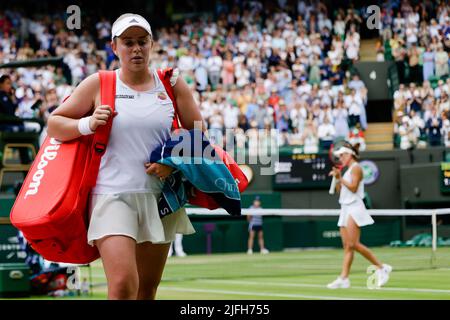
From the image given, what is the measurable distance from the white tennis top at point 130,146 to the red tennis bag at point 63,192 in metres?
0.05

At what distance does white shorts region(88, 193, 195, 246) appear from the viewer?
18.2 feet

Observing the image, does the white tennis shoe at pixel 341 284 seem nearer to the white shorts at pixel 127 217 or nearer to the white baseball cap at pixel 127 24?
the white shorts at pixel 127 217

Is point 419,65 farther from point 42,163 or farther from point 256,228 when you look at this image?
point 42,163

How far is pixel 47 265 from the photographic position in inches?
498

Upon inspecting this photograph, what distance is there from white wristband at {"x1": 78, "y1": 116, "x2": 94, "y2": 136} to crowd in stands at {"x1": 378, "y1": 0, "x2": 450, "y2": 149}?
18.3 metres

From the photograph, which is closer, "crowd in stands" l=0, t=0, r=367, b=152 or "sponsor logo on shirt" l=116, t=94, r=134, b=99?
"sponsor logo on shirt" l=116, t=94, r=134, b=99

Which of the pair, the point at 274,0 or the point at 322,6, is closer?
the point at 322,6

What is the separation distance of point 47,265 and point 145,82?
720 cm

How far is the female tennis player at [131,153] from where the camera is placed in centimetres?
557

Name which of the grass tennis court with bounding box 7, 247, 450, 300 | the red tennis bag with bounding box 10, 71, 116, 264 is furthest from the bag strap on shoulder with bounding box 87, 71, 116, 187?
the grass tennis court with bounding box 7, 247, 450, 300

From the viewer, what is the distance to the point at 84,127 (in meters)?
5.59

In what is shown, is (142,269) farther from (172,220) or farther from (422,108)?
(422,108)

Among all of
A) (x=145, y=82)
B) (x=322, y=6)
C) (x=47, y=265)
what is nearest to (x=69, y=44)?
(x=322, y=6)

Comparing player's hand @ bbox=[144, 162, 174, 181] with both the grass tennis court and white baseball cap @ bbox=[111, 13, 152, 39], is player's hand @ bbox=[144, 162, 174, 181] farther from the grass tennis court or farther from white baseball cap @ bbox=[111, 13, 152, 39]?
the grass tennis court
